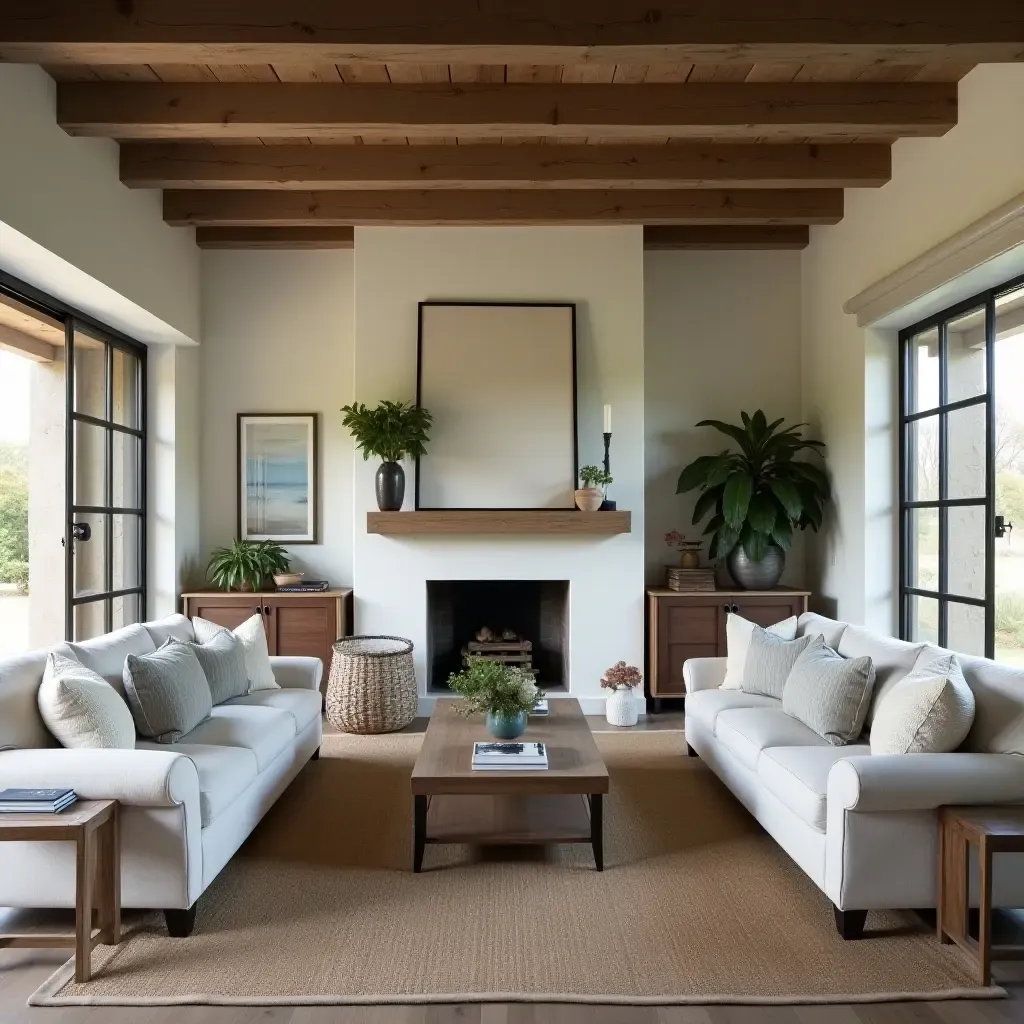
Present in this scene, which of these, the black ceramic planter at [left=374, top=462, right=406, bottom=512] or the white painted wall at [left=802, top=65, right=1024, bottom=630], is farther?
the black ceramic planter at [left=374, top=462, right=406, bottom=512]

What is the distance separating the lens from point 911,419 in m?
4.64

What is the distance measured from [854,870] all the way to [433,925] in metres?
1.30

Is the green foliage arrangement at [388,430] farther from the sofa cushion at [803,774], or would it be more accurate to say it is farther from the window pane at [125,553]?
the sofa cushion at [803,774]

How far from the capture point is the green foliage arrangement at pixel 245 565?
519cm

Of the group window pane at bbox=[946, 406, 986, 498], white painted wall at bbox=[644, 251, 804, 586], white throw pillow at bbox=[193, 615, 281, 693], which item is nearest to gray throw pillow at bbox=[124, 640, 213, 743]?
white throw pillow at bbox=[193, 615, 281, 693]

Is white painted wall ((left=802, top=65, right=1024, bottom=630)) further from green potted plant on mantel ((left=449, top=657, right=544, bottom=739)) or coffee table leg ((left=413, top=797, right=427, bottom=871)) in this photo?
coffee table leg ((left=413, top=797, right=427, bottom=871))

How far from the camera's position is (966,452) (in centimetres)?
405

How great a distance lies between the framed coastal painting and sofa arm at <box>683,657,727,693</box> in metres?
2.83

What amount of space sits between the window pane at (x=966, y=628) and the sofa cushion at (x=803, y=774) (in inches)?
53.1

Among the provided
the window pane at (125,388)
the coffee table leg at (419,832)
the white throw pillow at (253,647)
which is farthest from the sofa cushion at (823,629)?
the window pane at (125,388)

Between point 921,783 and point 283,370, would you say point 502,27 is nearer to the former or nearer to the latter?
point 921,783

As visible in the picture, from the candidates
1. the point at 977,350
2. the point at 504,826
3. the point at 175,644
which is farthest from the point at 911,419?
the point at 175,644

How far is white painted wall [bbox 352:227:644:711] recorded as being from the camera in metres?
5.15

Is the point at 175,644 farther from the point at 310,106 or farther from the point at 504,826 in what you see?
the point at 310,106
